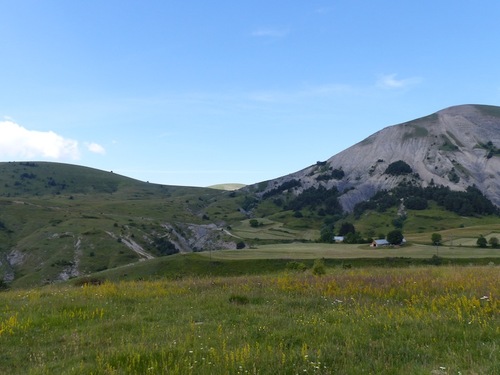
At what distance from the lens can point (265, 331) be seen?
1076cm

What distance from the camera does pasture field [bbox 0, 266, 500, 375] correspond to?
811 centimetres

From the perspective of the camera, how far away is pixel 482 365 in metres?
7.42

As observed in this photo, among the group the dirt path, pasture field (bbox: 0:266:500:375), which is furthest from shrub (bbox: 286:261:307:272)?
the dirt path

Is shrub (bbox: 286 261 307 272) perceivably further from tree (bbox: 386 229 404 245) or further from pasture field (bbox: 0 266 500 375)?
tree (bbox: 386 229 404 245)

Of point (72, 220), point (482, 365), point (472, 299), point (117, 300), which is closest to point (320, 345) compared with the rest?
point (482, 365)

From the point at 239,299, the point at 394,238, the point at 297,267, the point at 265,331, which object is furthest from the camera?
the point at 394,238

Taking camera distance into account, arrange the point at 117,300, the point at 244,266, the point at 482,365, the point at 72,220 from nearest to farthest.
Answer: the point at 482,365 → the point at 117,300 → the point at 244,266 → the point at 72,220

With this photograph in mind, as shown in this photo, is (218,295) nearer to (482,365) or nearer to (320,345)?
(320,345)

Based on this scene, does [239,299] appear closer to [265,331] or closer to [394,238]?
[265,331]

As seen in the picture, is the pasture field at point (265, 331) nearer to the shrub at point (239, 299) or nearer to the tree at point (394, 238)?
the shrub at point (239, 299)

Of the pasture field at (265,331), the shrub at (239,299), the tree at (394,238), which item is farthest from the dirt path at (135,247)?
the shrub at (239,299)

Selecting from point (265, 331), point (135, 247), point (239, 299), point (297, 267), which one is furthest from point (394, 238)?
point (265, 331)

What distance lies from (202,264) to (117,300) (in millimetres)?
75214

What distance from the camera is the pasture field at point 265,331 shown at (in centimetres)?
811
